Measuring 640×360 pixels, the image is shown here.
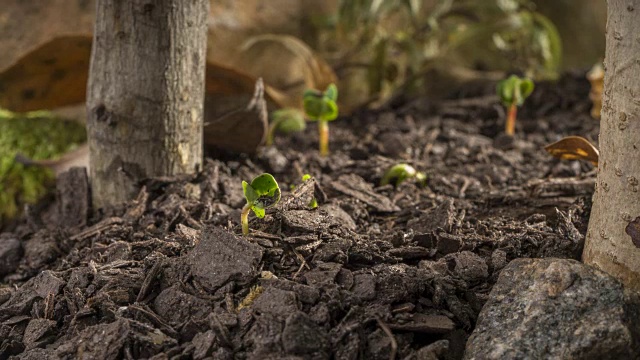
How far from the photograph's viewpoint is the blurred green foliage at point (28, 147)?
259 cm

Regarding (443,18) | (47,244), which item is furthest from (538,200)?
(443,18)

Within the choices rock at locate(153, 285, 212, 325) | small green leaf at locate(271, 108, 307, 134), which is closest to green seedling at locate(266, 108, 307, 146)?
small green leaf at locate(271, 108, 307, 134)

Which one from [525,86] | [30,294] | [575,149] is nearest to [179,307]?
[30,294]

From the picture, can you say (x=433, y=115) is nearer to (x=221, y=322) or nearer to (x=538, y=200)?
(x=538, y=200)

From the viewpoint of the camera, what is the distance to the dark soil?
143cm

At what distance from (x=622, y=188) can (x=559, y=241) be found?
0.26 meters

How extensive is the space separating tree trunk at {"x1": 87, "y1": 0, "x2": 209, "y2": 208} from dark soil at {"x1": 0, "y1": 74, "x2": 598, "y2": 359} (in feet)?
0.32

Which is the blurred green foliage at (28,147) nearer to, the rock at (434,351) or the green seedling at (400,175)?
the green seedling at (400,175)

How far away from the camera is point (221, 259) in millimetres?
1586

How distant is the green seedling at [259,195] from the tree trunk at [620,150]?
29.1 inches

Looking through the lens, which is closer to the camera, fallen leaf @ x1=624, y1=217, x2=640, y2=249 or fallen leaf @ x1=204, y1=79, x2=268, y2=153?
fallen leaf @ x1=624, y1=217, x2=640, y2=249

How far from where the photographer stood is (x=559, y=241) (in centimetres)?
170

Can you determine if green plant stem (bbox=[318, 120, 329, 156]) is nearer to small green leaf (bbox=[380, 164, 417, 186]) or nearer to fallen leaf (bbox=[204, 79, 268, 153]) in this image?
fallen leaf (bbox=[204, 79, 268, 153])

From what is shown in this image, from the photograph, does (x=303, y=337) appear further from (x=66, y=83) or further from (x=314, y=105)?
(x=66, y=83)
